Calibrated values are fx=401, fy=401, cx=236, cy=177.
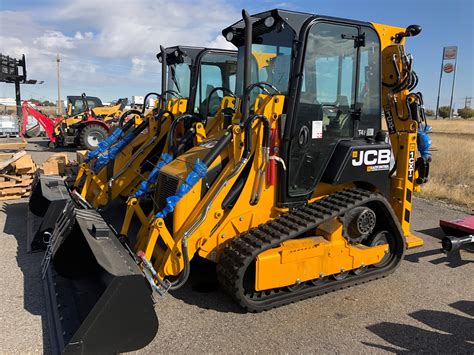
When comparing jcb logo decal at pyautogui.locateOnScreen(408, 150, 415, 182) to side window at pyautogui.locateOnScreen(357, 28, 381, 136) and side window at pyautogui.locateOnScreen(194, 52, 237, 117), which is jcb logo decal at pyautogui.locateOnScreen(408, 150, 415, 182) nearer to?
side window at pyautogui.locateOnScreen(357, 28, 381, 136)

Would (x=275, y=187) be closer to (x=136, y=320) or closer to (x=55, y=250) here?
(x=136, y=320)

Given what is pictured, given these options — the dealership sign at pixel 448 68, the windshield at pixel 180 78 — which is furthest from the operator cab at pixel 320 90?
the dealership sign at pixel 448 68

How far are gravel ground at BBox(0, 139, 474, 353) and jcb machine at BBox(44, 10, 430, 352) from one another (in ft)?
0.63

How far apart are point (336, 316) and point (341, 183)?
1.37 m

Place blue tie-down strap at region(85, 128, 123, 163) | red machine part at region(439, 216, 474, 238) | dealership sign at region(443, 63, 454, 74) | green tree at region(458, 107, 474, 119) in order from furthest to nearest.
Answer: green tree at region(458, 107, 474, 119)
dealership sign at region(443, 63, 454, 74)
blue tie-down strap at region(85, 128, 123, 163)
red machine part at region(439, 216, 474, 238)

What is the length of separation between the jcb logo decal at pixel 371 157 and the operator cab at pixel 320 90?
38mm

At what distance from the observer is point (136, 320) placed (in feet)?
9.12

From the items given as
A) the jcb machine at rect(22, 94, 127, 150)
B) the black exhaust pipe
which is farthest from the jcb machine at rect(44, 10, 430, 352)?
the jcb machine at rect(22, 94, 127, 150)

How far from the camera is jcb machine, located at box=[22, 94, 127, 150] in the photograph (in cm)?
1694

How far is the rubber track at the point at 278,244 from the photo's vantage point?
3484mm

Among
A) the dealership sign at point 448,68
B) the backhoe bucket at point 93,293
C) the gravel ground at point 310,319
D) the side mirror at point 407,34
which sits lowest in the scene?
the gravel ground at point 310,319

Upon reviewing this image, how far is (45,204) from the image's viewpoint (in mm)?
5789

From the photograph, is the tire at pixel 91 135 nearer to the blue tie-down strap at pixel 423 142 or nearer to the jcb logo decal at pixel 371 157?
the blue tie-down strap at pixel 423 142

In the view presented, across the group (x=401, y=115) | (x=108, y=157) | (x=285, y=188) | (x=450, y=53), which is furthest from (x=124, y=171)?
(x=450, y=53)
